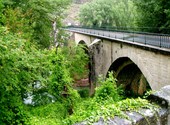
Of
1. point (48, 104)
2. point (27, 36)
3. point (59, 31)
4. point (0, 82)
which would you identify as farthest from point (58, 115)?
point (59, 31)

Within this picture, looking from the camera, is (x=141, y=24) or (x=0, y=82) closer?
(x=0, y=82)

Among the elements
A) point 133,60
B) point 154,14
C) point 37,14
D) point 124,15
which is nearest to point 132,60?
point 133,60

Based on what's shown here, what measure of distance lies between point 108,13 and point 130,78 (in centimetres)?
2525

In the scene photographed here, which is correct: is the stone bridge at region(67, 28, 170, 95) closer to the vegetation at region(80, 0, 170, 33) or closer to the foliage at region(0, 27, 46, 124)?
the vegetation at region(80, 0, 170, 33)

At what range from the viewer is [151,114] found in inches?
108

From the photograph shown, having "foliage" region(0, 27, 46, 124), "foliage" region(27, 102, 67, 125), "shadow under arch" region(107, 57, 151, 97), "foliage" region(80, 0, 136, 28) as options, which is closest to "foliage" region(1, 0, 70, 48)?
"foliage" region(27, 102, 67, 125)

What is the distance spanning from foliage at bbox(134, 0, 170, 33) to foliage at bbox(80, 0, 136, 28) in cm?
1774

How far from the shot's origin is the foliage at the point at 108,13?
153 ft

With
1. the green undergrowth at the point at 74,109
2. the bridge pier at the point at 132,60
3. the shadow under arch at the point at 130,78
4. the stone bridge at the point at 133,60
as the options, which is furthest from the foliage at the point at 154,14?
the green undergrowth at the point at 74,109

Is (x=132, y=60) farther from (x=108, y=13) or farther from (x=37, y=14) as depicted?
(x=108, y=13)

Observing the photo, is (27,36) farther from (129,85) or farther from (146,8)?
(129,85)

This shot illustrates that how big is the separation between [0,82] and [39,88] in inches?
259

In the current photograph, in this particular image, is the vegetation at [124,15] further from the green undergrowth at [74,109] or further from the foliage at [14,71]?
the foliage at [14,71]

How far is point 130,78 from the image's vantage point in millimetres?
28953
